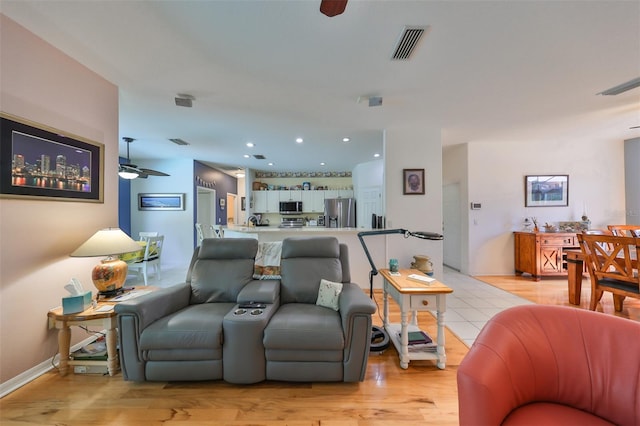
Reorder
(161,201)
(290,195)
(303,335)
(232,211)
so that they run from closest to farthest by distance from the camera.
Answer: (303,335), (161,201), (290,195), (232,211)

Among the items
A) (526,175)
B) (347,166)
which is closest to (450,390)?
(526,175)

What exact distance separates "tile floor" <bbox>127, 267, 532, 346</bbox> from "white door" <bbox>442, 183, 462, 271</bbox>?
16.1 inches

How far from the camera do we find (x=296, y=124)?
12.1 ft

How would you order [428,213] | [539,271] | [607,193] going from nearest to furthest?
[428,213], [539,271], [607,193]

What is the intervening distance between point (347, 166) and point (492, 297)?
448 cm

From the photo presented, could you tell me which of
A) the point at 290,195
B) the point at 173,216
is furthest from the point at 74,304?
the point at 290,195

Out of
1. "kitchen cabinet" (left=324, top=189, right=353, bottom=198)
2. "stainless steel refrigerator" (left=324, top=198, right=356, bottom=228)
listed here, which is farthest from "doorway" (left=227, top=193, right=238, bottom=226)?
"stainless steel refrigerator" (left=324, top=198, right=356, bottom=228)

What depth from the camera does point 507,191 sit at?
485cm

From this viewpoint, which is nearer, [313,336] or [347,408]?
[347,408]

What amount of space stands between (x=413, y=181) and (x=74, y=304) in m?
4.16

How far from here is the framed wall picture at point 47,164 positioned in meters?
1.75

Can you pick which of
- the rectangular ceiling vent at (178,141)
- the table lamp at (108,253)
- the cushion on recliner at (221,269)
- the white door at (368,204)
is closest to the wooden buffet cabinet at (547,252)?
the white door at (368,204)

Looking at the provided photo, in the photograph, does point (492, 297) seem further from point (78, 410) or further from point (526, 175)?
point (78, 410)

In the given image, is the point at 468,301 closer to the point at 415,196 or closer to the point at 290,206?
the point at 415,196
